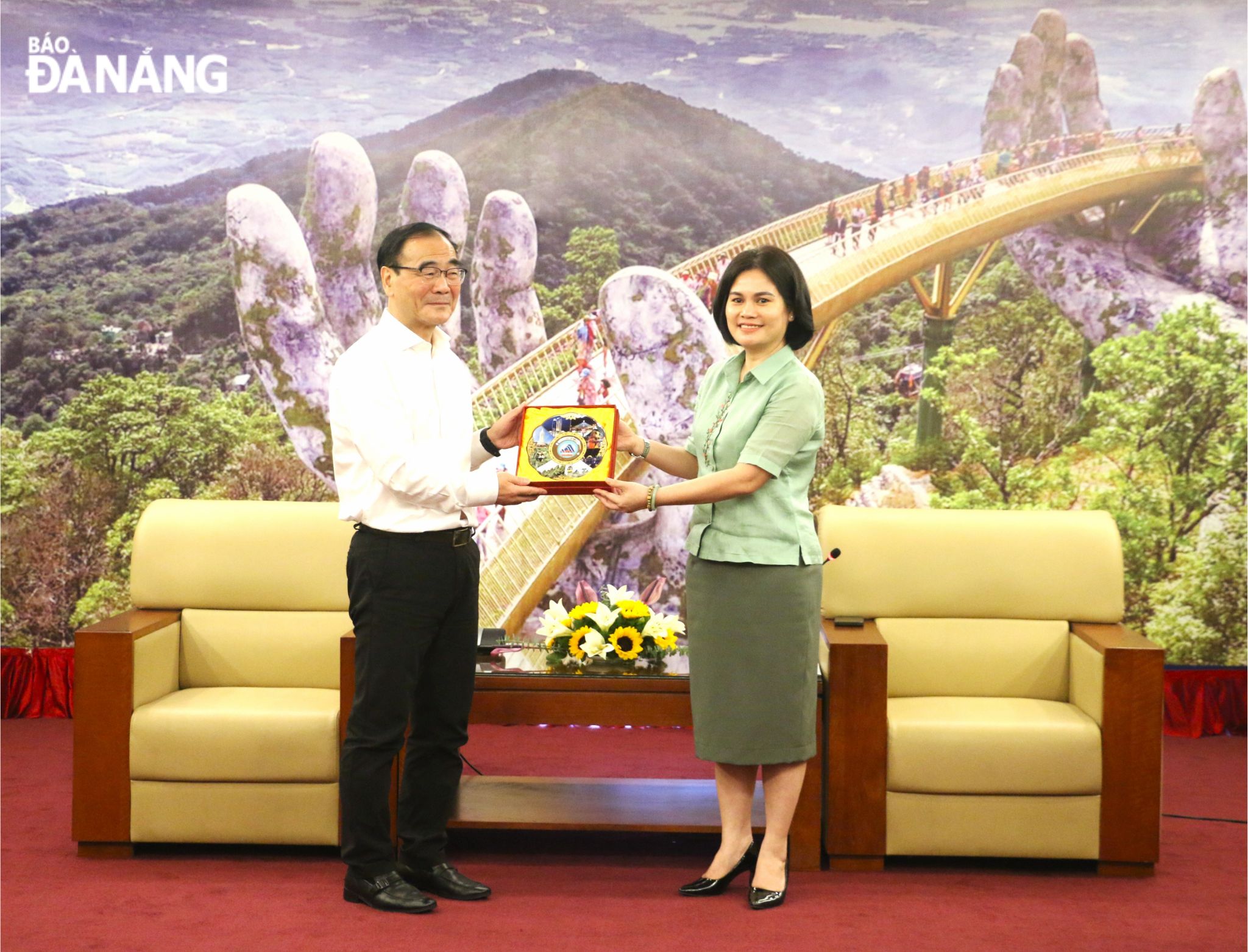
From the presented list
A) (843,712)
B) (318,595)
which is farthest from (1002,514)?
(318,595)

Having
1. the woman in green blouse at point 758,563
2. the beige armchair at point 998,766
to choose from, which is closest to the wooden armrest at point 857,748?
the beige armchair at point 998,766

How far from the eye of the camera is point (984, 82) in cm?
521

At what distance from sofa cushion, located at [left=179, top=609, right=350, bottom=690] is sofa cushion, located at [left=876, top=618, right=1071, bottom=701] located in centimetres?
165

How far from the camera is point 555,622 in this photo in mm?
3512

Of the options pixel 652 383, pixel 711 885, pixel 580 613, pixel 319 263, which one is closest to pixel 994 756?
pixel 711 885

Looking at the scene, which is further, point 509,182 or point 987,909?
point 509,182

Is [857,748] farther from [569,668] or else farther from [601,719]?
[569,668]

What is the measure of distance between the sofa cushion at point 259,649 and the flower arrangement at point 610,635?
678 mm

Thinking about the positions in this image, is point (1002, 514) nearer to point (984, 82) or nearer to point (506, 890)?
point (506, 890)

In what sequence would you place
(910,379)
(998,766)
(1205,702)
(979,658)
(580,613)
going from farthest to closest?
(910,379) < (1205,702) < (979,658) < (580,613) < (998,766)

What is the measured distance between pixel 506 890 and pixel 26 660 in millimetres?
2949

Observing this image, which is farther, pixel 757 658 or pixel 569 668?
pixel 569 668

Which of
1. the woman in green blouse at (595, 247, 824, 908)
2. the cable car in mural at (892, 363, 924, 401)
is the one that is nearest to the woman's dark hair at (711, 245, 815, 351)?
the woman in green blouse at (595, 247, 824, 908)

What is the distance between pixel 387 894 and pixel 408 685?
493 mm
